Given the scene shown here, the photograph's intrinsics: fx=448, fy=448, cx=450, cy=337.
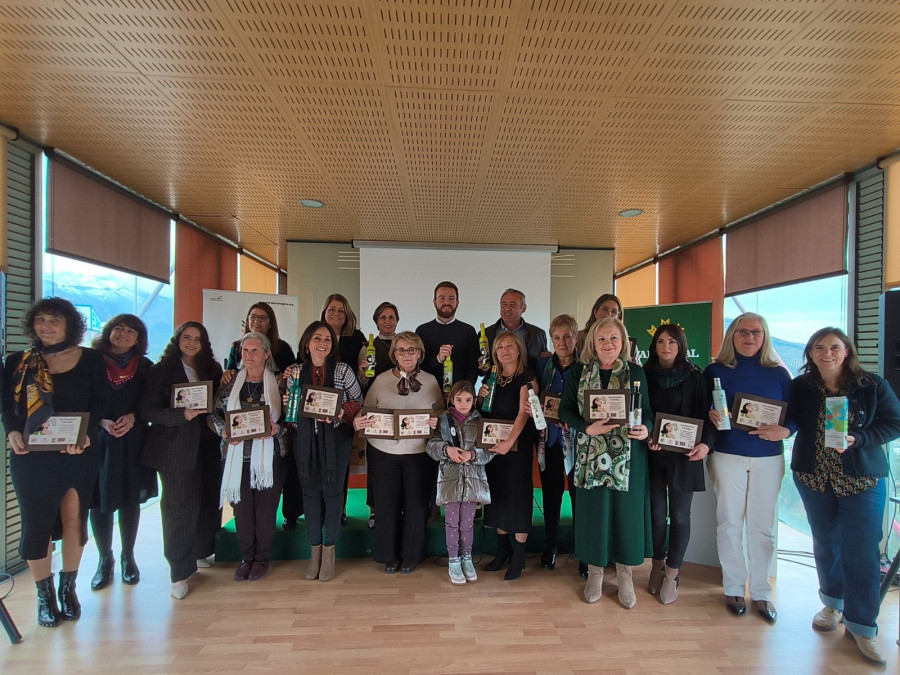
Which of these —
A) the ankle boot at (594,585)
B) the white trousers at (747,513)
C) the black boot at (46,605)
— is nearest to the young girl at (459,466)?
the ankle boot at (594,585)

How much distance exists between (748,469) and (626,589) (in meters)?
0.94

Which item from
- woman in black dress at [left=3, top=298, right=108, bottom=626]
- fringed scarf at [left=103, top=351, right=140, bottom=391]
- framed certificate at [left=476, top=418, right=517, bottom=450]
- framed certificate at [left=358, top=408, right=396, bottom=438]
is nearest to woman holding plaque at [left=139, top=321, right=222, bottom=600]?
fringed scarf at [left=103, top=351, right=140, bottom=391]

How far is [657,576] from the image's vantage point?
2654mm

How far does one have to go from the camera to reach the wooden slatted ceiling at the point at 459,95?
2.00 m

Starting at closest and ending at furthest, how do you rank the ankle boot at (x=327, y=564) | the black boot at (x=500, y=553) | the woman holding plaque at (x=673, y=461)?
the woman holding plaque at (x=673, y=461), the ankle boot at (x=327, y=564), the black boot at (x=500, y=553)

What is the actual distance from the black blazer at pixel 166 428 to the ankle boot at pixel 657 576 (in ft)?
9.17

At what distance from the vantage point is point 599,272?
641 cm

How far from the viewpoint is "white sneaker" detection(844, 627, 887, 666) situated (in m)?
2.06

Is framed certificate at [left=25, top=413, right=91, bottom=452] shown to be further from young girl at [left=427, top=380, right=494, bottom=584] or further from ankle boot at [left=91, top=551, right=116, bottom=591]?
young girl at [left=427, top=380, right=494, bottom=584]

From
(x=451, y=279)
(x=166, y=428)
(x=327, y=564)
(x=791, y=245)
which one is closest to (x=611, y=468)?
(x=327, y=564)

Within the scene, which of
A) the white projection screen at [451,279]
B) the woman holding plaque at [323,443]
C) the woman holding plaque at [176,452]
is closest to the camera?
the woman holding plaque at [176,452]

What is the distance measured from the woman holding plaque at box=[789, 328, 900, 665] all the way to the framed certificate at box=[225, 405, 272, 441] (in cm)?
288

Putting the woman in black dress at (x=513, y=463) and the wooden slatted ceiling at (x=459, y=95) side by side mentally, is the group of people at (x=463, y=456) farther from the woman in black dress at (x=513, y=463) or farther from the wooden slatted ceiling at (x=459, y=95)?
the wooden slatted ceiling at (x=459, y=95)

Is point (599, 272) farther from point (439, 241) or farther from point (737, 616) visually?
point (737, 616)
